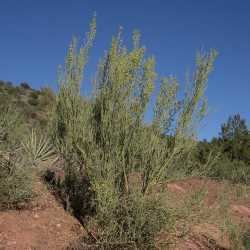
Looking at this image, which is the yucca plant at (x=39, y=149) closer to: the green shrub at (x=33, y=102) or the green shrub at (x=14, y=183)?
the green shrub at (x=14, y=183)

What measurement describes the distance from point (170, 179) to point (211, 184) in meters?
8.95

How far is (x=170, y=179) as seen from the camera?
22.9ft

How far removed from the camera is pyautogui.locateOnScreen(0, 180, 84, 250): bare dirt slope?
21.9 ft

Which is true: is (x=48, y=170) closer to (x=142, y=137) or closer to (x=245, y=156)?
(x=142, y=137)

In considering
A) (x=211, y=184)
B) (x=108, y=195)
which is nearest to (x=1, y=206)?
(x=108, y=195)

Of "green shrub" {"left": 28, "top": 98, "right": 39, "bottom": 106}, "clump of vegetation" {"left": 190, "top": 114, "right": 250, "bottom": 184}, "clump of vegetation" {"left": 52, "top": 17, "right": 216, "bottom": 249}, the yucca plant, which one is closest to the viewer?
"clump of vegetation" {"left": 52, "top": 17, "right": 216, "bottom": 249}

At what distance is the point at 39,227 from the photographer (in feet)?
23.9

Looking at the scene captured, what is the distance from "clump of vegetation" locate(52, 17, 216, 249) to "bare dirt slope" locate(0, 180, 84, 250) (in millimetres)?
449

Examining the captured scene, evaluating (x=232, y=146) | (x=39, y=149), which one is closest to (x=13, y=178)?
(x=39, y=149)

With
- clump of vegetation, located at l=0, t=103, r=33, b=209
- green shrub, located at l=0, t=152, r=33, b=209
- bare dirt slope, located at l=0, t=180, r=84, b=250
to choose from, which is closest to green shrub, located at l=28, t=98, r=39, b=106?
clump of vegetation, located at l=0, t=103, r=33, b=209

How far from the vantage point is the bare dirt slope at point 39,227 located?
263 inches

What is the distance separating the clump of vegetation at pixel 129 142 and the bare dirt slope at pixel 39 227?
449 millimetres

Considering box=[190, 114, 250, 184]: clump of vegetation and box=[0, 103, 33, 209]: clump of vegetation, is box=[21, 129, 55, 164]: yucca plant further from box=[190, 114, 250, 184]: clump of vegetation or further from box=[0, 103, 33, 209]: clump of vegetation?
box=[190, 114, 250, 184]: clump of vegetation

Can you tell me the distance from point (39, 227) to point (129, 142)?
6.55 ft
